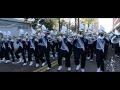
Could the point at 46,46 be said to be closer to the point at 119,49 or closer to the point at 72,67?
the point at 72,67

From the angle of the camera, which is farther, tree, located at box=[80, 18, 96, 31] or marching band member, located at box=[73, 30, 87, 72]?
marching band member, located at box=[73, 30, 87, 72]

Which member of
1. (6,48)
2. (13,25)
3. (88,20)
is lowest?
(6,48)

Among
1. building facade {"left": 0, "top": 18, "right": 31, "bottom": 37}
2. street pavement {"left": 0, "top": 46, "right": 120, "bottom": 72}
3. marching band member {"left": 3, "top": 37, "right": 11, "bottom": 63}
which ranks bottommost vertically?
street pavement {"left": 0, "top": 46, "right": 120, "bottom": 72}

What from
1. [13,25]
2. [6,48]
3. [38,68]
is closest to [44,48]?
[38,68]

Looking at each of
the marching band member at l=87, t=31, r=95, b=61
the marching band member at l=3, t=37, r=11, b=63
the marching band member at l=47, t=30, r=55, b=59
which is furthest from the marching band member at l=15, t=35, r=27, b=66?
the marching band member at l=87, t=31, r=95, b=61

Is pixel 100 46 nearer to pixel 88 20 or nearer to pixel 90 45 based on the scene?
pixel 90 45

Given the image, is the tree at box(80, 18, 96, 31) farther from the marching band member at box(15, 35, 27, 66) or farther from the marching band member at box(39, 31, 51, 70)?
the marching band member at box(15, 35, 27, 66)

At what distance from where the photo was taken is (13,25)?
10734 millimetres

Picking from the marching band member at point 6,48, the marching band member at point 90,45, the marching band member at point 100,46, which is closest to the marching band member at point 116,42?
the marching band member at point 100,46

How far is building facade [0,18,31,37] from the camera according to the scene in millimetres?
10177

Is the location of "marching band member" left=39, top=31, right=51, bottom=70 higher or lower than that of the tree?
lower

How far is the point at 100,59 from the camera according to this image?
1031 centimetres
